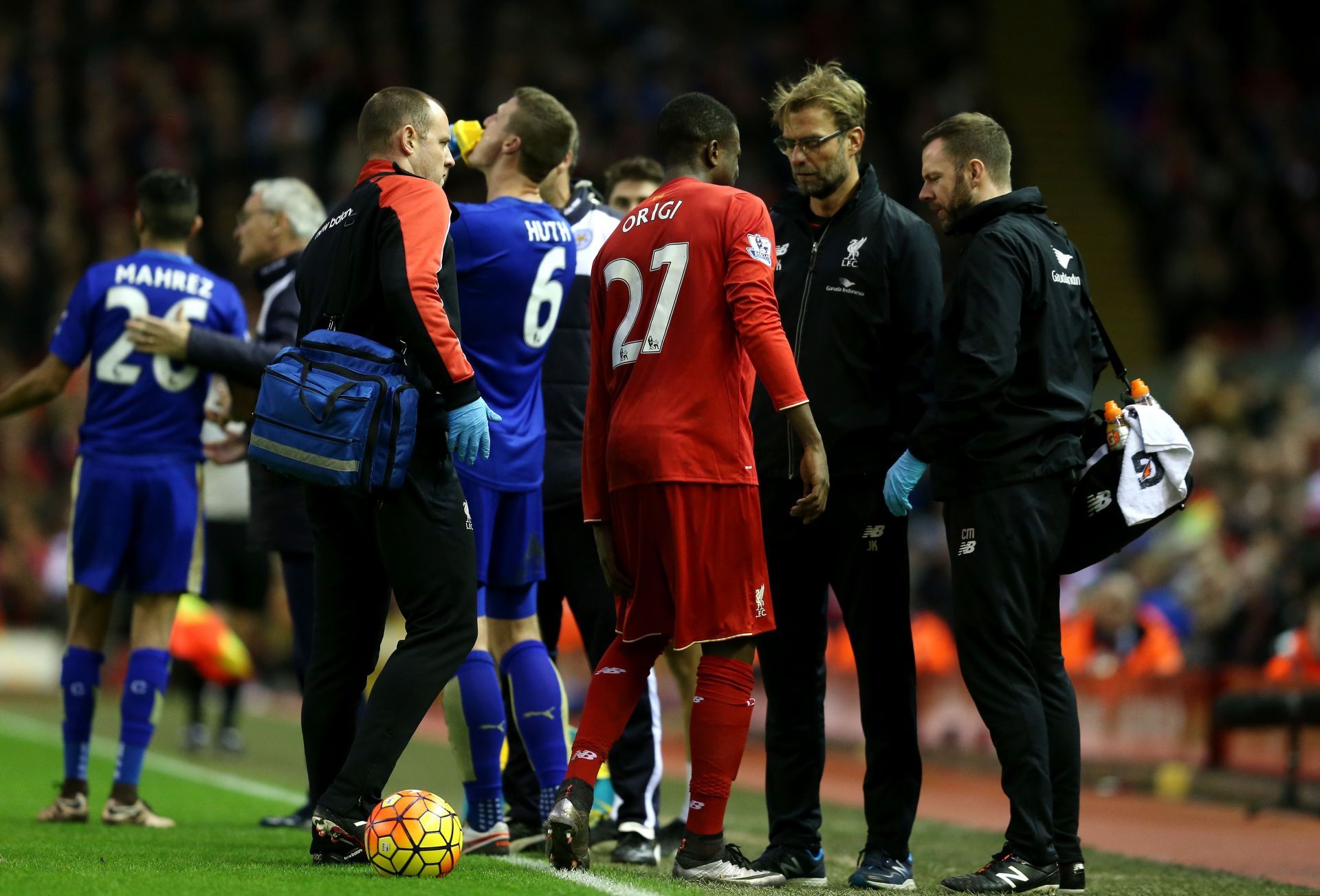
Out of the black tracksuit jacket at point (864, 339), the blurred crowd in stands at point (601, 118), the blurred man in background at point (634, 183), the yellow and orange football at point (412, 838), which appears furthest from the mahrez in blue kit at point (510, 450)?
the blurred crowd in stands at point (601, 118)

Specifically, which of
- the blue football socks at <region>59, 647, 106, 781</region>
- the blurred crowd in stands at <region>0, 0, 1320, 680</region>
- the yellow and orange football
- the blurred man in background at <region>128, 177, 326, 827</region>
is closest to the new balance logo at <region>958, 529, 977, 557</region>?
the yellow and orange football

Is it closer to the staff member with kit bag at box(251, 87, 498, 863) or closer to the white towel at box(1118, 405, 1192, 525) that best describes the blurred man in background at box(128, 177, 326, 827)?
the staff member with kit bag at box(251, 87, 498, 863)

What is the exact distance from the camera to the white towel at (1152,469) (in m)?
5.82

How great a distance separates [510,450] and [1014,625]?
1.84 m

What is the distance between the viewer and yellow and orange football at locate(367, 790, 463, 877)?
5207mm

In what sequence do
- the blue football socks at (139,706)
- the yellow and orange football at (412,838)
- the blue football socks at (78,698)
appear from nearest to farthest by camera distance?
the yellow and orange football at (412,838), the blue football socks at (139,706), the blue football socks at (78,698)

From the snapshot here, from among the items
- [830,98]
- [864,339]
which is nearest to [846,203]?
[830,98]

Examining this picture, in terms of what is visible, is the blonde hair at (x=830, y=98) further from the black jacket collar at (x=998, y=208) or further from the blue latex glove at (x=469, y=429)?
the blue latex glove at (x=469, y=429)

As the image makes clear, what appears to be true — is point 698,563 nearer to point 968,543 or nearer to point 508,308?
point 968,543

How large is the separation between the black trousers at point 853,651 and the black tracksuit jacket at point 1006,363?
1.06 feet

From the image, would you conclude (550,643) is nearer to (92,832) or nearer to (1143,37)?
(92,832)

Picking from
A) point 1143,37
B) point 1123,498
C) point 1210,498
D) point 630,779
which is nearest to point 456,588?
point 630,779

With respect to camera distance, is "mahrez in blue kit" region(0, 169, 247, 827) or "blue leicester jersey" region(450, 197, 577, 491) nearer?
"blue leicester jersey" region(450, 197, 577, 491)

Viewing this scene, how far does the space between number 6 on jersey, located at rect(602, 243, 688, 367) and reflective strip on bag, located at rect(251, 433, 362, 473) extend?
980 millimetres
